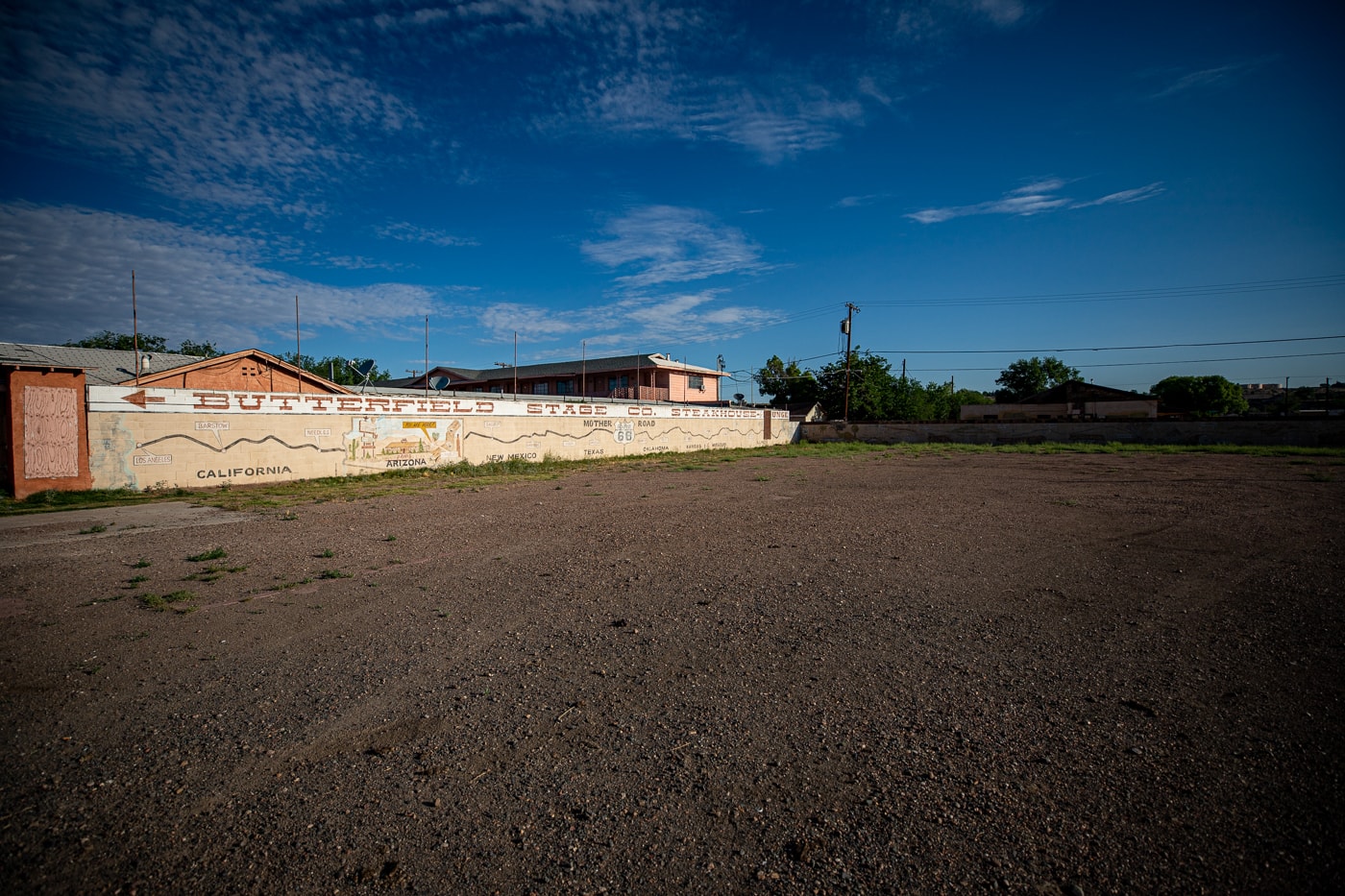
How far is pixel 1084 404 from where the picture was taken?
4678 centimetres

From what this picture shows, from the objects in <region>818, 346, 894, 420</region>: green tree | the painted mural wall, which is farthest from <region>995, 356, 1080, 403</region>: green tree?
the painted mural wall

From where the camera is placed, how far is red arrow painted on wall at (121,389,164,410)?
42.2ft

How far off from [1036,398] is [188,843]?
6009cm

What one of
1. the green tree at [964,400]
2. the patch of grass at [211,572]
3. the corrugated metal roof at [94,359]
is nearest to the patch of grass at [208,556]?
the patch of grass at [211,572]

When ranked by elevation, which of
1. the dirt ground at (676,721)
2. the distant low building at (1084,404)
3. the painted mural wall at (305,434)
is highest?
the distant low building at (1084,404)

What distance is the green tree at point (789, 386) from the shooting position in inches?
2160

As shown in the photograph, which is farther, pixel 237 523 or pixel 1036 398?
pixel 1036 398

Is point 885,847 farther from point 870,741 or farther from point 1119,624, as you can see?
point 1119,624

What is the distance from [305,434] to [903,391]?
50.6 meters

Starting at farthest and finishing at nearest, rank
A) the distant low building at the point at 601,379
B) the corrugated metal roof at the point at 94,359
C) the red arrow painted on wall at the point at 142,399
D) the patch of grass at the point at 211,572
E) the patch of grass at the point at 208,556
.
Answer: the distant low building at the point at 601,379 → the corrugated metal roof at the point at 94,359 → the red arrow painted on wall at the point at 142,399 → the patch of grass at the point at 208,556 → the patch of grass at the point at 211,572

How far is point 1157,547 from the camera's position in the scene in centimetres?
707

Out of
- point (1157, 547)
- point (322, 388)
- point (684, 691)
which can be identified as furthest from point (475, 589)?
point (322, 388)

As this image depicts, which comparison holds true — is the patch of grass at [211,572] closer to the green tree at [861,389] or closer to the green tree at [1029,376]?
the green tree at [861,389]

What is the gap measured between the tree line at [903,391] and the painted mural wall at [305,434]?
1044 inches
